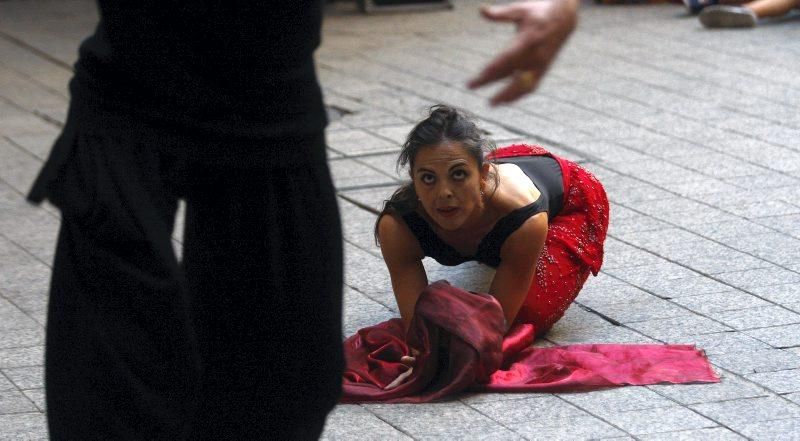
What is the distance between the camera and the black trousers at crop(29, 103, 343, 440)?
199 centimetres

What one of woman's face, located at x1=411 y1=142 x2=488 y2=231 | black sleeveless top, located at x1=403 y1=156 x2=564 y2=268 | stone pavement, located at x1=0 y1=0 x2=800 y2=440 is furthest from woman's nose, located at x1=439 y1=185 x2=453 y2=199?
stone pavement, located at x1=0 y1=0 x2=800 y2=440

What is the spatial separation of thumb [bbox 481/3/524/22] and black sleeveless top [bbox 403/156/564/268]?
1459 millimetres

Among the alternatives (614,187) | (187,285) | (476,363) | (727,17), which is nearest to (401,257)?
(476,363)

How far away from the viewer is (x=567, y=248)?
151 inches

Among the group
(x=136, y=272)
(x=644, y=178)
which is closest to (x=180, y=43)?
(x=136, y=272)

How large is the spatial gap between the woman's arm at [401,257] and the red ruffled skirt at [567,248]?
0.97 ft

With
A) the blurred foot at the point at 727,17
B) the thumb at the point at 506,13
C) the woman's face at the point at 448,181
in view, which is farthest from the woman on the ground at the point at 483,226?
the blurred foot at the point at 727,17

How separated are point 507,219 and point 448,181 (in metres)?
0.23

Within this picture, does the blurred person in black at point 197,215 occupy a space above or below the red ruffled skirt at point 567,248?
above

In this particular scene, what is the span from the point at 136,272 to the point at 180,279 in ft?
0.21

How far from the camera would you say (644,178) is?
528 centimetres

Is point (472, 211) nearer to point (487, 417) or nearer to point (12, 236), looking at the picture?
point (487, 417)

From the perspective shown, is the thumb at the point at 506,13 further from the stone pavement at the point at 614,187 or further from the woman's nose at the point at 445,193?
the woman's nose at the point at 445,193

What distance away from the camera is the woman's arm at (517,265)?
3.56m
